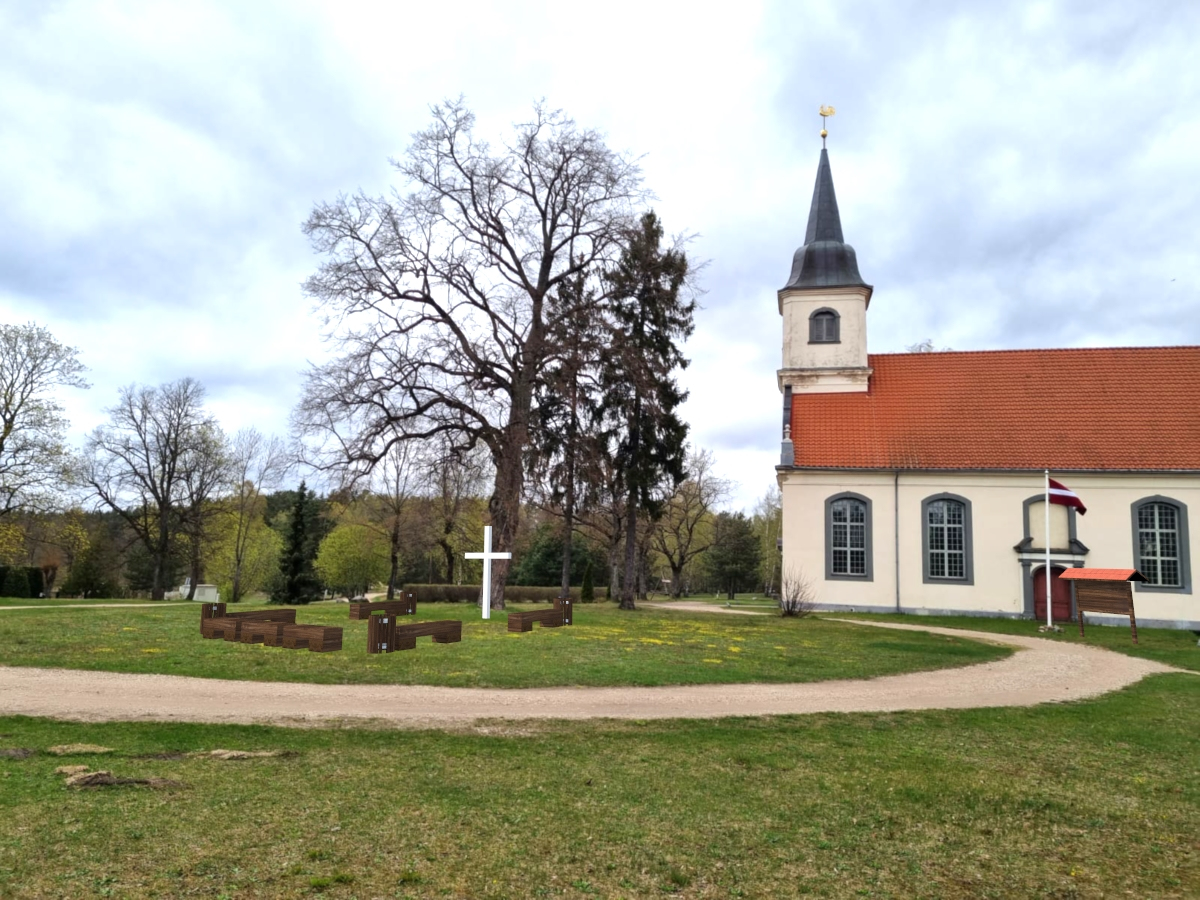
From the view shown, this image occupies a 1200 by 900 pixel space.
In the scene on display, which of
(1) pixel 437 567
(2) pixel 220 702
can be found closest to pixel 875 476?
(2) pixel 220 702

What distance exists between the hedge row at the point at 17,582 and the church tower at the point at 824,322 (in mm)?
38316

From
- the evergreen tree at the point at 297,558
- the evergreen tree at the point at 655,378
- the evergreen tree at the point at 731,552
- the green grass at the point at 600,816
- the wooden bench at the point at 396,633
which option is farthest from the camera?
the evergreen tree at the point at 731,552

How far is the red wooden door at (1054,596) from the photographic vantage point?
93.8 ft

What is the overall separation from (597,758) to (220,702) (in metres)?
5.36

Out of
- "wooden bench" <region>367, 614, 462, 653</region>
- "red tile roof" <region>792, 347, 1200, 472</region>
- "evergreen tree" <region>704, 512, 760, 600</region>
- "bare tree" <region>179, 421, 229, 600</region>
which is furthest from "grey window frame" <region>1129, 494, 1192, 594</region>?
"bare tree" <region>179, 421, 229, 600</region>

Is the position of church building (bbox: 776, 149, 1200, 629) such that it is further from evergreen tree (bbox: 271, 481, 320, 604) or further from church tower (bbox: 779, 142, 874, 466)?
evergreen tree (bbox: 271, 481, 320, 604)

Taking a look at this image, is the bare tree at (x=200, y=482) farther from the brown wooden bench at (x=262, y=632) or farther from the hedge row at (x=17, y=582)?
the brown wooden bench at (x=262, y=632)

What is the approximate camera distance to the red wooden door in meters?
28.6

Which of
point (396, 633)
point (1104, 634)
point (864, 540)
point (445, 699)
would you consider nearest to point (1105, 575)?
point (1104, 634)

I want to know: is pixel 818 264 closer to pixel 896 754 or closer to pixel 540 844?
pixel 896 754

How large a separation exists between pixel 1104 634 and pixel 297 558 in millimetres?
36037

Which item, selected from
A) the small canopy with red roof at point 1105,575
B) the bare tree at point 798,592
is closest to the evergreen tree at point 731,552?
the bare tree at point 798,592

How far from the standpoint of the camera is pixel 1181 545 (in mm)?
28281

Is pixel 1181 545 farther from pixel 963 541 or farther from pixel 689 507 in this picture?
pixel 689 507
